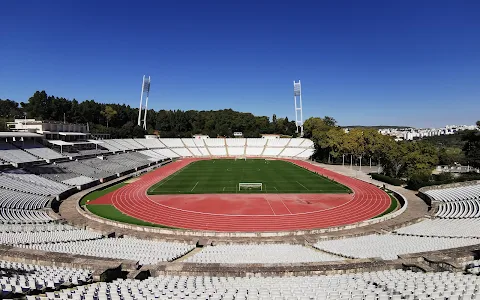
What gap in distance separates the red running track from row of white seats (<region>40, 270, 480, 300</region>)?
40.1 ft

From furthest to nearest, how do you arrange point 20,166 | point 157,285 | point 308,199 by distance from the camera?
point 20,166
point 308,199
point 157,285

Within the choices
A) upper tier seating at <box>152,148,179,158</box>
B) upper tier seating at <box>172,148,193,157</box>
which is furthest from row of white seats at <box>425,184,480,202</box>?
upper tier seating at <box>172,148,193,157</box>

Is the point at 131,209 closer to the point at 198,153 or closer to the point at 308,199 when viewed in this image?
the point at 308,199

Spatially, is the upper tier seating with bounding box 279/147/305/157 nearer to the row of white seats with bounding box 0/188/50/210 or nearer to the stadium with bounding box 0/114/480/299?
the stadium with bounding box 0/114/480/299

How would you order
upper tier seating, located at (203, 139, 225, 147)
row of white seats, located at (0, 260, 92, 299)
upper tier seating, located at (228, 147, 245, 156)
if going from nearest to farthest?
row of white seats, located at (0, 260, 92, 299)
upper tier seating, located at (228, 147, 245, 156)
upper tier seating, located at (203, 139, 225, 147)

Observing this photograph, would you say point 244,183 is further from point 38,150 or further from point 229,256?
point 38,150

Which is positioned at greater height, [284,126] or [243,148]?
[284,126]

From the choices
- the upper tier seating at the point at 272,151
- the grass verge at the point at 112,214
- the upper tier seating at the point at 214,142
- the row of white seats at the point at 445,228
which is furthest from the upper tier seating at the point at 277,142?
the row of white seats at the point at 445,228

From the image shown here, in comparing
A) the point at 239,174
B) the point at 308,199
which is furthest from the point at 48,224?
the point at 239,174

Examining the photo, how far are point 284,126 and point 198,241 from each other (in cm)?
10397

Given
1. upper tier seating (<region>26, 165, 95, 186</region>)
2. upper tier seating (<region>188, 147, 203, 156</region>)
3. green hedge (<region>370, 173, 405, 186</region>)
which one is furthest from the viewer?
upper tier seating (<region>188, 147, 203, 156</region>)

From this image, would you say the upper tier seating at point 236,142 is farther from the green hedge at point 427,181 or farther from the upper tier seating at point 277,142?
the green hedge at point 427,181

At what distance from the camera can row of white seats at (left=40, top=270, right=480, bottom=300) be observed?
7.32 metres

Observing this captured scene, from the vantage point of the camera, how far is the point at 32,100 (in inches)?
3228
